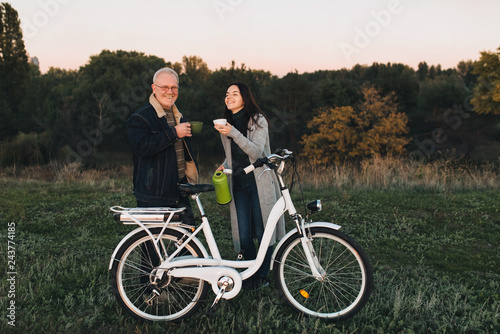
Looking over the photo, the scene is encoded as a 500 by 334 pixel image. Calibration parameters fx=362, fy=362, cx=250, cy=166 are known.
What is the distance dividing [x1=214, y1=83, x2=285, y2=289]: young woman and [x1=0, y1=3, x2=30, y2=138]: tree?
35718 millimetres

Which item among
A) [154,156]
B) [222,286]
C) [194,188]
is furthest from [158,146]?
[222,286]

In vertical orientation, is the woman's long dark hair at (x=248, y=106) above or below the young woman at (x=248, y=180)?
above

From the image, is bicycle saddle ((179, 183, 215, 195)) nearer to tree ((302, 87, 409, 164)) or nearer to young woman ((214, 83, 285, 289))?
young woman ((214, 83, 285, 289))

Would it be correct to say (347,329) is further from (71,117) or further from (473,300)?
(71,117)

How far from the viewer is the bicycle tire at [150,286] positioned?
112 inches

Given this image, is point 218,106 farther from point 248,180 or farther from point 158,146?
point 158,146

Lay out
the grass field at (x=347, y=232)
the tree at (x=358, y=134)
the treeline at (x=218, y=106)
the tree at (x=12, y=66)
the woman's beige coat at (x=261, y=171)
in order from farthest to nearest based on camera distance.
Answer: the tree at (x=12, y=66) < the treeline at (x=218, y=106) < the tree at (x=358, y=134) < the woman's beige coat at (x=261, y=171) < the grass field at (x=347, y=232)

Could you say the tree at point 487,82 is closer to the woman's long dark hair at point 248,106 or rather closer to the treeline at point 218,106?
the treeline at point 218,106

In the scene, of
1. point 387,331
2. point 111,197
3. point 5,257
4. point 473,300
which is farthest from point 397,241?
point 111,197

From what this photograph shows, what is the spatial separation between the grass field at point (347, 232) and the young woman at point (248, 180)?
19.9 inches

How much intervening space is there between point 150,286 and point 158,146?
113 cm

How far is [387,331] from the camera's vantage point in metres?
2.86

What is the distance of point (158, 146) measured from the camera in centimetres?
294

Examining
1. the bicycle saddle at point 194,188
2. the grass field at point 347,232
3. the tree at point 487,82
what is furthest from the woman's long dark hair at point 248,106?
the tree at point 487,82
